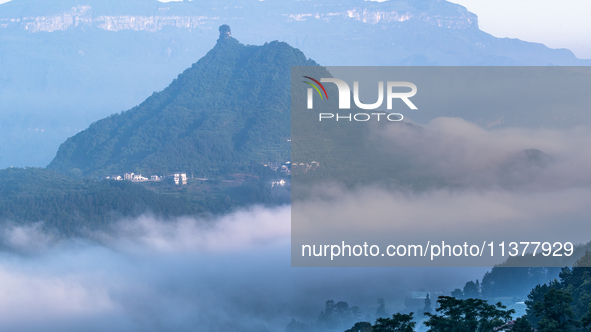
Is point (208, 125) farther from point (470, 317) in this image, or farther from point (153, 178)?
point (470, 317)

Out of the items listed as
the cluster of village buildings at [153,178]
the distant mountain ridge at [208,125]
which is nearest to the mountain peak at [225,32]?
the distant mountain ridge at [208,125]

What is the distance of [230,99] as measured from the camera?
124 meters

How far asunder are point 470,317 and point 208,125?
88.9 m

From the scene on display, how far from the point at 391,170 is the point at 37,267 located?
39171 millimetres

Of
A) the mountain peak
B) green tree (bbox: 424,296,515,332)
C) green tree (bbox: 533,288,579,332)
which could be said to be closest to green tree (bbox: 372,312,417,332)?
green tree (bbox: 424,296,515,332)

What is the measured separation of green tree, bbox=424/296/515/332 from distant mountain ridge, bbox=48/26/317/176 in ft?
251

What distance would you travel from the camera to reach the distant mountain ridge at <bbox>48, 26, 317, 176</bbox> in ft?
363

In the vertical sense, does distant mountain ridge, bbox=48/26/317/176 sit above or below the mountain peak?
below

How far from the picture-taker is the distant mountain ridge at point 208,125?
11050cm

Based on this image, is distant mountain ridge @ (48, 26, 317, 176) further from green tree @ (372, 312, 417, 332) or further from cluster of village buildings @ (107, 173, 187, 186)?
green tree @ (372, 312, 417, 332)

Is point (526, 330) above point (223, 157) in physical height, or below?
below

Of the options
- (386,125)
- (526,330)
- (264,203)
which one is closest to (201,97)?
(264,203)

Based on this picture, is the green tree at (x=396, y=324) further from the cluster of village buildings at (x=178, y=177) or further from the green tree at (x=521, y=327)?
the cluster of village buildings at (x=178, y=177)

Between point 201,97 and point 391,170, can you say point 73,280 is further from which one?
point 201,97
